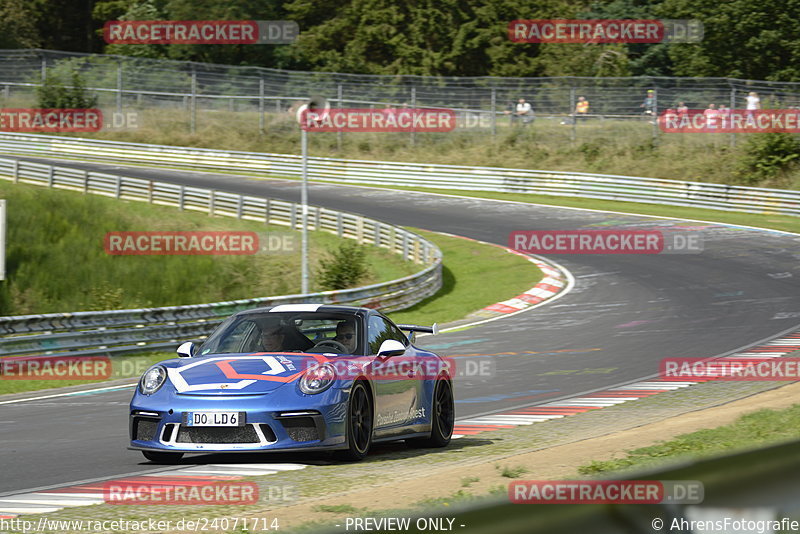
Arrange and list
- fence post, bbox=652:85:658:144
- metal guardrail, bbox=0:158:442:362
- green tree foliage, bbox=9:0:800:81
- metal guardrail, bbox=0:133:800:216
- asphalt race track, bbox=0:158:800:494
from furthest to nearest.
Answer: green tree foliage, bbox=9:0:800:81
fence post, bbox=652:85:658:144
metal guardrail, bbox=0:133:800:216
metal guardrail, bbox=0:158:442:362
asphalt race track, bbox=0:158:800:494

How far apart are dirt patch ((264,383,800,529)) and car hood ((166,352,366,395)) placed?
3.42 feet

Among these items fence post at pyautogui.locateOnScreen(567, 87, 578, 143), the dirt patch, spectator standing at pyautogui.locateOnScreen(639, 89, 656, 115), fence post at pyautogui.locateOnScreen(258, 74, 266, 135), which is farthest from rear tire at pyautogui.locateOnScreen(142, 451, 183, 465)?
Answer: fence post at pyautogui.locateOnScreen(258, 74, 266, 135)

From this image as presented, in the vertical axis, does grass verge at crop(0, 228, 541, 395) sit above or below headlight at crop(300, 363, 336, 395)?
below

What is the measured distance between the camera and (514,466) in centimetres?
825

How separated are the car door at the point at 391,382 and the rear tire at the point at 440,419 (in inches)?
13.8

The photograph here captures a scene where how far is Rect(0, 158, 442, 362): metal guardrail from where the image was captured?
16.7 m

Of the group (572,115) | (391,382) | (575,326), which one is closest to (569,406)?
(391,382)

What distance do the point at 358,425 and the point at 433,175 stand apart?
36609mm

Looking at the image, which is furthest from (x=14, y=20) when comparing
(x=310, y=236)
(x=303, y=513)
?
(x=303, y=513)

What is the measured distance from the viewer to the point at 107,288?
26.9 m

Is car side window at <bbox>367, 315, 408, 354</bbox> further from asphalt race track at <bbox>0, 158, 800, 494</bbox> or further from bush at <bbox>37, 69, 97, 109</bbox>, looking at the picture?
bush at <bbox>37, 69, 97, 109</bbox>

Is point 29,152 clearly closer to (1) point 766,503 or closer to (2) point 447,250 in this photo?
(2) point 447,250

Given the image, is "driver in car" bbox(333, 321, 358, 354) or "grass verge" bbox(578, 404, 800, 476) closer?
"grass verge" bbox(578, 404, 800, 476)

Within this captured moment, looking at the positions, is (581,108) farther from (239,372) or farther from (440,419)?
(239,372)
